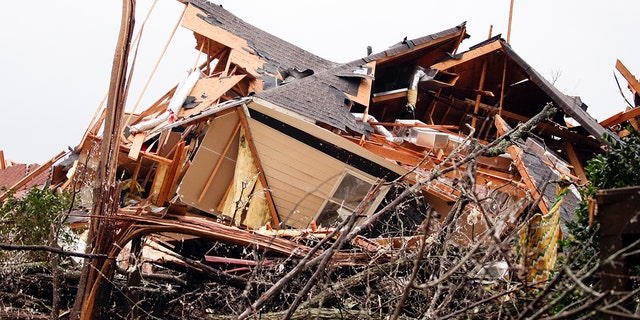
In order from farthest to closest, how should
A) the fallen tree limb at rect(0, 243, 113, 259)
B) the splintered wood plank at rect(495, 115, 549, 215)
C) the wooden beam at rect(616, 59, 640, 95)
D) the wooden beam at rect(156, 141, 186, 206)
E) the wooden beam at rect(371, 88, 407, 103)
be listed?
the wooden beam at rect(371, 88, 407, 103)
the wooden beam at rect(616, 59, 640, 95)
the wooden beam at rect(156, 141, 186, 206)
the splintered wood plank at rect(495, 115, 549, 215)
the fallen tree limb at rect(0, 243, 113, 259)

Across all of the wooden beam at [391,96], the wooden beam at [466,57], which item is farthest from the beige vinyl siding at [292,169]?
the wooden beam at [466,57]

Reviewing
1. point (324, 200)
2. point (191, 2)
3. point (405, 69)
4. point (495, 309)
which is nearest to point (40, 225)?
point (324, 200)

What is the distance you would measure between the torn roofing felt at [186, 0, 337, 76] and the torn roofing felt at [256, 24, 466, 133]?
1.25 m

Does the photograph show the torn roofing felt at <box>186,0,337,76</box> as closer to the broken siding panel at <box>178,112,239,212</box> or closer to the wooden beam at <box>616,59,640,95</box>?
the broken siding panel at <box>178,112,239,212</box>

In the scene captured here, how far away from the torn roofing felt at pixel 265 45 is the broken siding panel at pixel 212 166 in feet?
9.61

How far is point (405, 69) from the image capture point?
48.5 feet

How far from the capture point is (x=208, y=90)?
1209 centimetres

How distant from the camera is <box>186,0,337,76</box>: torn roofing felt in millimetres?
13680

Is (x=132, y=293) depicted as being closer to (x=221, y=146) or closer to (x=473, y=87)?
(x=221, y=146)

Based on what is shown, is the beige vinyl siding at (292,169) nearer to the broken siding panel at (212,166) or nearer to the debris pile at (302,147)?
the debris pile at (302,147)

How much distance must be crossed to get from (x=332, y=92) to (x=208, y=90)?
2059 mm

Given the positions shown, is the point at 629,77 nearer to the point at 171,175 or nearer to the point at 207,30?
the point at 207,30

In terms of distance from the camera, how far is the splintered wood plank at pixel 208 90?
1155cm

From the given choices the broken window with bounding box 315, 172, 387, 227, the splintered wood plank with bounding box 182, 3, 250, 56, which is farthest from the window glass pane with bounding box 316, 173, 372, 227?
the splintered wood plank with bounding box 182, 3, 250, 56
